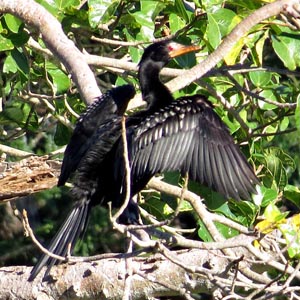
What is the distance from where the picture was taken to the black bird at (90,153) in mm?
3670

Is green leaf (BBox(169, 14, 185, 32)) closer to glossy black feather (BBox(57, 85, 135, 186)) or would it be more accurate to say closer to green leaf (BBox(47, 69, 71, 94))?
glossy black feather (BBox(57, 85, 135, 186))

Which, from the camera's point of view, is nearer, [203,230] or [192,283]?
[192,283]

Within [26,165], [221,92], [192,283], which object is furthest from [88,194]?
[192,283]

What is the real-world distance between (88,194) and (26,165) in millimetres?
417

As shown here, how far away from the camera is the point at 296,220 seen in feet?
9.51

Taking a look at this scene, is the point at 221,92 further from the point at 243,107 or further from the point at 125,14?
the point at 125,14

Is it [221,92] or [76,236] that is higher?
[221,92]

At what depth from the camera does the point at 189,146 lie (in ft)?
11.8

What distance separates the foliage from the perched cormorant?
182 millimetres

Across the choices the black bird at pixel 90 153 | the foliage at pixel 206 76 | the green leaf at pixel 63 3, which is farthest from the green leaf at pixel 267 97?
the green leaf at pixel 63 3

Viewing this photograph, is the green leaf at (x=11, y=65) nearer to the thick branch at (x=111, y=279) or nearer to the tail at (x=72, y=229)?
the tail at (x=72, y=229)

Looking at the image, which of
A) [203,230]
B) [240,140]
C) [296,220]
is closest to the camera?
[296,220]

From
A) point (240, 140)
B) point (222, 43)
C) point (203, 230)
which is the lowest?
point (203, 230)

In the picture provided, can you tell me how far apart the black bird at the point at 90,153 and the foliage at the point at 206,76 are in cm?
25
